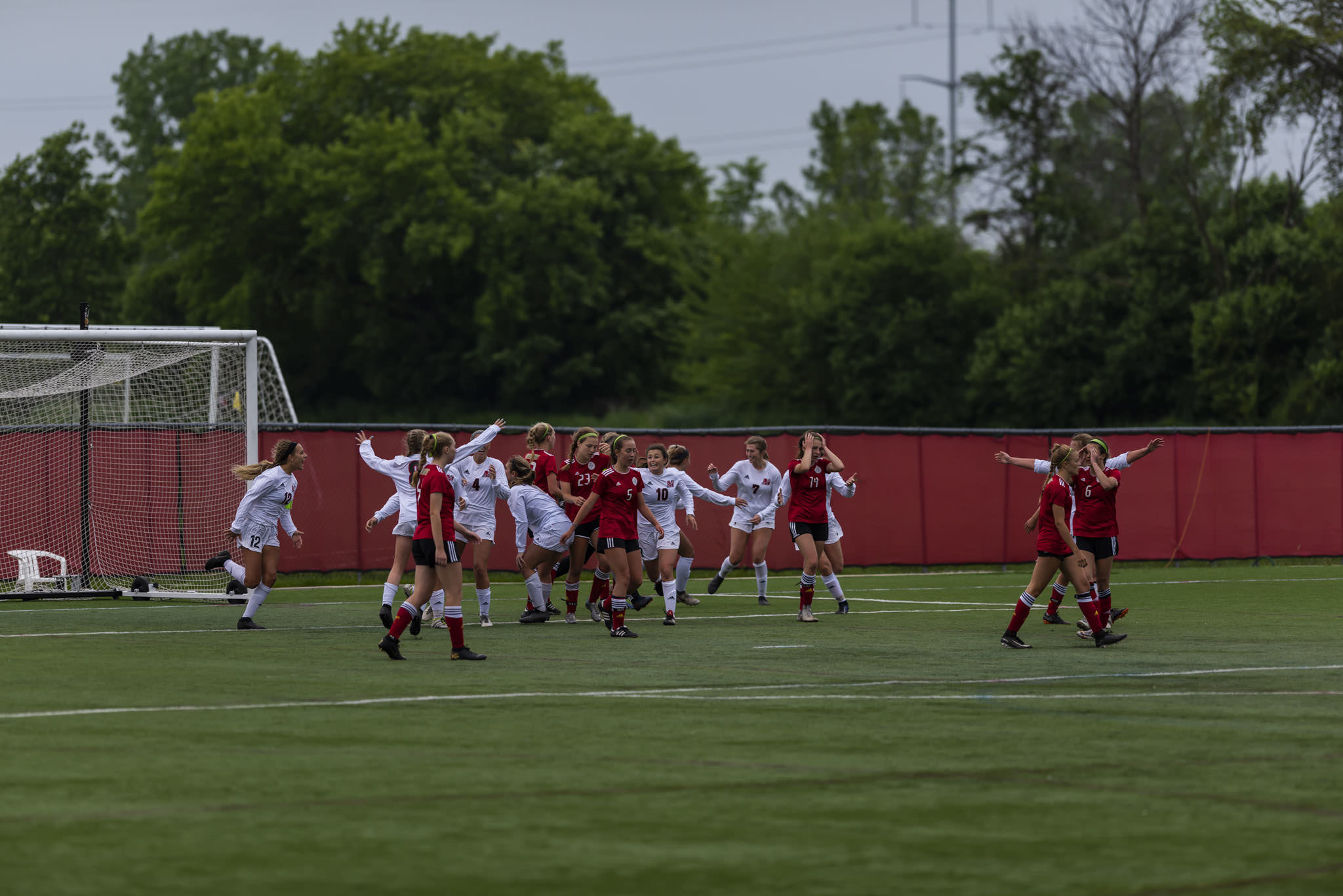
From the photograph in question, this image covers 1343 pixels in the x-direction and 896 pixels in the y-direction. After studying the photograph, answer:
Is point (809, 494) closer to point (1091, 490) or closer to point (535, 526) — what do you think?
point (535, 526)

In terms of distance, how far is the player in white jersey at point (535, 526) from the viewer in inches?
711

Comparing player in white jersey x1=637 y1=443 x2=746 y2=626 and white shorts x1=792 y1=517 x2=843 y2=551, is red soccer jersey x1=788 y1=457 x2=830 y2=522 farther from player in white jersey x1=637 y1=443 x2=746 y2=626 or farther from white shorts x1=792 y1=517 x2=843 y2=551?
white shorts x1=792 y1=517 x2=843 y2=551

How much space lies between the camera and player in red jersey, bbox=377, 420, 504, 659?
531 inches

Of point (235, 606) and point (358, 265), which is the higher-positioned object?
point (358, 265)

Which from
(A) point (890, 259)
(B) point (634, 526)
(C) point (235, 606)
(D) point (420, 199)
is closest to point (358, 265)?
(D) point (420, 199)

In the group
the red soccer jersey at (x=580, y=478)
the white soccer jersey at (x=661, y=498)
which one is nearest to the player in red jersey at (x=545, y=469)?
the red soccer jersey at (x=580, y=478)

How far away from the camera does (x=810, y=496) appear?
60.4ft

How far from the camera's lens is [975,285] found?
2317 inches

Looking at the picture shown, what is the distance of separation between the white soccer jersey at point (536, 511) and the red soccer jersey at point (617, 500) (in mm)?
1895

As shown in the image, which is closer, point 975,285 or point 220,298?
point 975,285

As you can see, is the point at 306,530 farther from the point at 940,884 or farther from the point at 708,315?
the point at 708,315

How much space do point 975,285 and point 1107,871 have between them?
5391 cm

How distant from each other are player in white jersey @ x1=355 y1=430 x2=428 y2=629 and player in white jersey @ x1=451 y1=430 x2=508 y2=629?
502 mm

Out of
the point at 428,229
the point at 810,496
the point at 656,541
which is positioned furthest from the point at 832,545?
the point at 428,229
